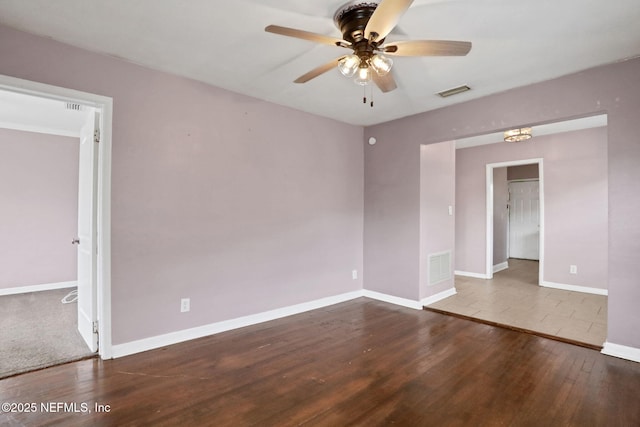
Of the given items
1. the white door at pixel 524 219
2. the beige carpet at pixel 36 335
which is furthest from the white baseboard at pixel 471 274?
the beige carpet at pixel 36 335

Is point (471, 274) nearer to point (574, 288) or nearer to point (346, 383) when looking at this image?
point (574, 288)

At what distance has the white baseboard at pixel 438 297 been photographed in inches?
160

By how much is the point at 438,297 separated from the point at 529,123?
2.42 m

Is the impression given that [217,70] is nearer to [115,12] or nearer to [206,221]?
[115,12]

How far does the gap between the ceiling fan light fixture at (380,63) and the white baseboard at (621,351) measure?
2987mm

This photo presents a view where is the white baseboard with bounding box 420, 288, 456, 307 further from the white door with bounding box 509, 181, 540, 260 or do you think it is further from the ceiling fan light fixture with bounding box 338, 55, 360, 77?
the white door with bounding box 509, 181, 540, 260

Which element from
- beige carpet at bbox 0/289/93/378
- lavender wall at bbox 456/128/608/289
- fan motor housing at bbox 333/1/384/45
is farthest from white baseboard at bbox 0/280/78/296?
lavender wall at bbox 456/128/608/289

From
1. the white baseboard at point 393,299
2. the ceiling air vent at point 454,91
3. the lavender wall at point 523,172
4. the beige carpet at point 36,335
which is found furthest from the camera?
the lavender wall at point 523,172

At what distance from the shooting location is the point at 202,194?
305 cm

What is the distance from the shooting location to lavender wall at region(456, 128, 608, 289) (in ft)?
15.1

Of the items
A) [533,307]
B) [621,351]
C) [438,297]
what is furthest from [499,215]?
[621,351]

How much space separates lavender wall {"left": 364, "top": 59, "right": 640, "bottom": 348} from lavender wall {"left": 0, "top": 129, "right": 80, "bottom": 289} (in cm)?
488

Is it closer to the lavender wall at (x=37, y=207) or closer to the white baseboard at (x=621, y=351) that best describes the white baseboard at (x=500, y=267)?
the white baseboard at (x=621, y=351)

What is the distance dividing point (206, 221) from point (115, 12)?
176 cm
